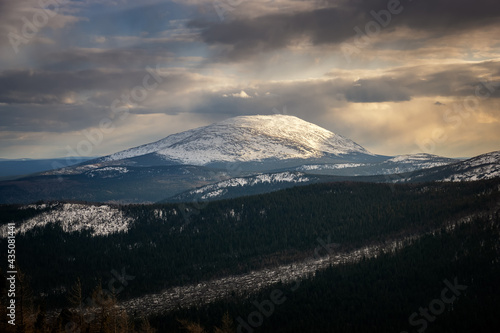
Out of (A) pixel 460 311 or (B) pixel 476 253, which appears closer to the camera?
(A) pixel 460 311

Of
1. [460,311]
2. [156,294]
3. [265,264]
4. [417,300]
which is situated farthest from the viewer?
[265,264]

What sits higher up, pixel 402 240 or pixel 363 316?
pixel 402 240

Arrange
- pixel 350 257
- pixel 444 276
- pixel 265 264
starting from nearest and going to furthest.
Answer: pixel 444 276
pixel 350 257
pixel 265 264


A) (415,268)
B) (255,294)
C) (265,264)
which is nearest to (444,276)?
(415,268)

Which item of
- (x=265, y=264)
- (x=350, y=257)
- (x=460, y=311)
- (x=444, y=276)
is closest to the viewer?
(x=460, y=311)

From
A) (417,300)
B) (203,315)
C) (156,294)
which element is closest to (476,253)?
(417,300)

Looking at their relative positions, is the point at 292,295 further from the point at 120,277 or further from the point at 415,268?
the point at 120,277

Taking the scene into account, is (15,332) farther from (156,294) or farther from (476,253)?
(476,253)

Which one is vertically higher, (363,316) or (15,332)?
(15,332)

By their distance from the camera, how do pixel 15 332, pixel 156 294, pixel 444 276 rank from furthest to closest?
pixel 156 294, pixel 444 276, pixel 15 332
